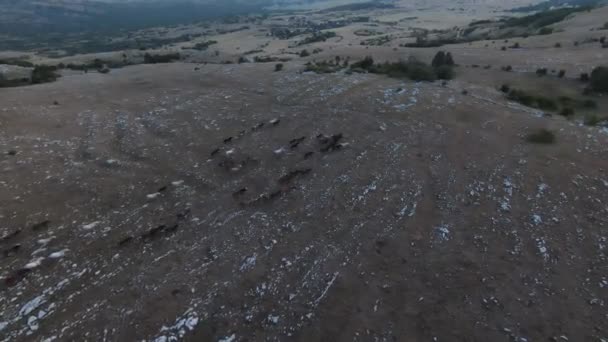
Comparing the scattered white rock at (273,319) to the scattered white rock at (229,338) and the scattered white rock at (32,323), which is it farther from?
the scattered white rock at (32,323)

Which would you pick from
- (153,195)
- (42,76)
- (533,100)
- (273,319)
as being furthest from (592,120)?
(42,76)

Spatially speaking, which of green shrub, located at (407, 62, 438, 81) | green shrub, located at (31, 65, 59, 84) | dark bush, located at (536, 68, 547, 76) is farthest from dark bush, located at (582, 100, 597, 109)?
green shrub, located at (31, 65, 59, 84)

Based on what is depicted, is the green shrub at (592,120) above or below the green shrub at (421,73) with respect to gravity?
below

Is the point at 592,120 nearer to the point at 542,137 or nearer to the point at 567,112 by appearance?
the point at 567,112

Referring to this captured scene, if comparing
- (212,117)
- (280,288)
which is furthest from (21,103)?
(280,288)

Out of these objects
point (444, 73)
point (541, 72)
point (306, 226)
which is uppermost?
point (444, 73)

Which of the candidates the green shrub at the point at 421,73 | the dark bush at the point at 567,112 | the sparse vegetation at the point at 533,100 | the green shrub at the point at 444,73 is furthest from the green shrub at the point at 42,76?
the dark bush at the point at 567,112
